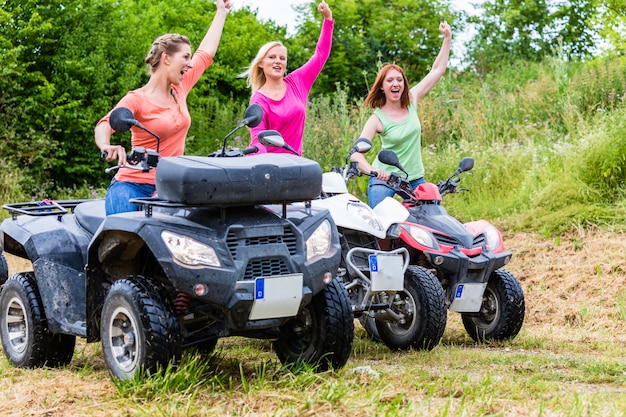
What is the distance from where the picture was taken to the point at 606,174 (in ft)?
32.0

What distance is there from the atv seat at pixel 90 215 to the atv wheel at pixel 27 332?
1.40ft

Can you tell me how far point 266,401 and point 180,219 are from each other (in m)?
0.92

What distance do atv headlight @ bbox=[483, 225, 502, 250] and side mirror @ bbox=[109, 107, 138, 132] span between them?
9.14ft

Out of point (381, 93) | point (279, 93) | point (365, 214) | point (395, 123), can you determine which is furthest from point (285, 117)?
point (381, 93)

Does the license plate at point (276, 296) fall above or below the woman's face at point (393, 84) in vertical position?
below

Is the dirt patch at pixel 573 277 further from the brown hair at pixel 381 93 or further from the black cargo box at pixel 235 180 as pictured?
the black cargo box at pixel 235 180

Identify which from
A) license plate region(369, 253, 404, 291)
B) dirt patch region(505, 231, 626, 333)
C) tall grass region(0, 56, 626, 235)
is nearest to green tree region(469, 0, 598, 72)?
tall grass region(0, 56, 626, 235)

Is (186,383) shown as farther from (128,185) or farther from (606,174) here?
(606,174)

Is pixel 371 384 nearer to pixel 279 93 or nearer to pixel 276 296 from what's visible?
pixel 276 296

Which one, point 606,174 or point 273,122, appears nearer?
point 273,122

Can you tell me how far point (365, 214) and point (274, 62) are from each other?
3.92ft

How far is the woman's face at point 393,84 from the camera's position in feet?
23.0

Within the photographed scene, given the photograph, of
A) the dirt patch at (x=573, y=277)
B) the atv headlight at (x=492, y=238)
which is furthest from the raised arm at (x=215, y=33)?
the dirt patch at (x=573, y=277)

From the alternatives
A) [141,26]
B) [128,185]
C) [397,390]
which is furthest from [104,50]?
[397,390]
